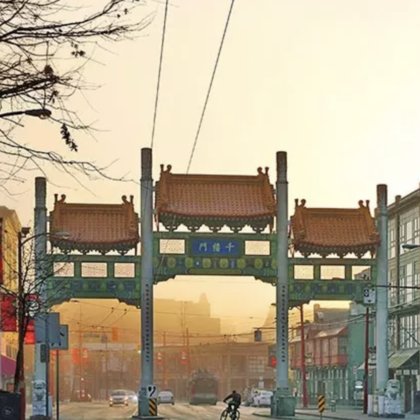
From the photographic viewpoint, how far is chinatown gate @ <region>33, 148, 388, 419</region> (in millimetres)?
61375

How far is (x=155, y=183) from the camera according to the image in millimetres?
64125

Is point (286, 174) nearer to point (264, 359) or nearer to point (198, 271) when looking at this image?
point (198, 271)

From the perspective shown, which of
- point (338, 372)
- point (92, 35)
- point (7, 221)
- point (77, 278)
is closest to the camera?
point (92, 35)

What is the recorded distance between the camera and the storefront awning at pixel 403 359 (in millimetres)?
81875

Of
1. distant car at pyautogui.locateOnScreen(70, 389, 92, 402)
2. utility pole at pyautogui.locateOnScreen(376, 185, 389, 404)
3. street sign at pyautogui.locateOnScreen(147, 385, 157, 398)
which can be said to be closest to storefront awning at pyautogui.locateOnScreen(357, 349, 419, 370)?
utility pole at pyautogui.locateOnScreen(376, 185, 389, 404)

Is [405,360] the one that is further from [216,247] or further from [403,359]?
[216,247]

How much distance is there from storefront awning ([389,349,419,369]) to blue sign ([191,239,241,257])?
963 inches

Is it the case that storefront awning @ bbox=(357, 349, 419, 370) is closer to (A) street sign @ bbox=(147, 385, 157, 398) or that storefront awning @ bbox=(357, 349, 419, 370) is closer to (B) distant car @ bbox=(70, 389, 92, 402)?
(A) street sign @ bbox=(147, 385, 157, 398)

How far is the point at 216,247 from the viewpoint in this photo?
204 ft

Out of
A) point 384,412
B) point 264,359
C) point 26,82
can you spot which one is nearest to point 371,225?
point 384,412

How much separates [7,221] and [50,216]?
138 ft

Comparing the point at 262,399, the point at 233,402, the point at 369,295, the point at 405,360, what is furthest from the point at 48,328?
the point at 262,399

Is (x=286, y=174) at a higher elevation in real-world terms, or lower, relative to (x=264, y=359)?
higher

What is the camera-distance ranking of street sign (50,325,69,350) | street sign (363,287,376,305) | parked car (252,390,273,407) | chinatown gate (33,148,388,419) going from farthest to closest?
parked car (252,390,273,407), street sign (363,287,376,305), chinatown gate (33,148,388,419), street sign (50,325,69,350)
